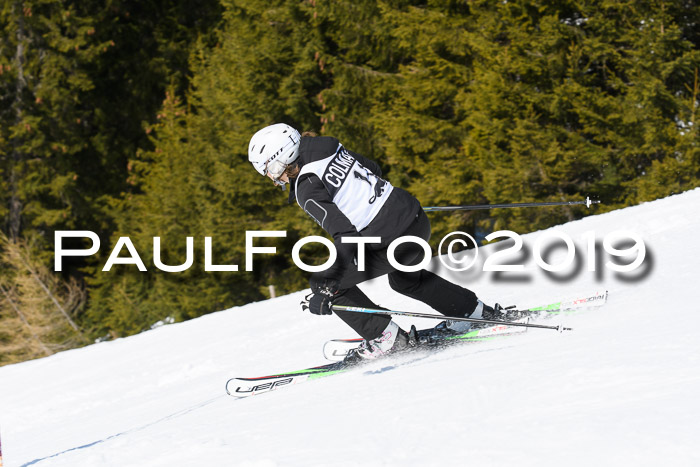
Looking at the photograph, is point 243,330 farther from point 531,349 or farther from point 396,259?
point 531,349

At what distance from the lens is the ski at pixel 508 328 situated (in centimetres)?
459

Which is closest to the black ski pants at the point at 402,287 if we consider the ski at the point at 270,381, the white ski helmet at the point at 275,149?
the ski at the point at 270,381

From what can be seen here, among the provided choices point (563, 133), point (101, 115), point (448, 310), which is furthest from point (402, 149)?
point (101, 115)

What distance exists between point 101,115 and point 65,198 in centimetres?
368

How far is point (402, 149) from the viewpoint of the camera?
1686cm

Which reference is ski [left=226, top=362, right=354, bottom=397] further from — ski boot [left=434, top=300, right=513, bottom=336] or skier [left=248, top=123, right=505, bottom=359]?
ski boot [left=434, top=300, right=513, bottom=336]

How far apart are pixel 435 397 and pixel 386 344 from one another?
1.21 meters

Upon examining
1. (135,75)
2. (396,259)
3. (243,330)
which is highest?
(135,75)

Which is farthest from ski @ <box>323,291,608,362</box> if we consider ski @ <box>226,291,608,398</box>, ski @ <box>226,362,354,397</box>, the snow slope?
ski @ <box>226,362,354,397</box>

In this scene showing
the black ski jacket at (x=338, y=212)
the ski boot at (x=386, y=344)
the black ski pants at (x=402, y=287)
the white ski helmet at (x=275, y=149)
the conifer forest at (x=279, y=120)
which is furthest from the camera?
the conifer forest at (x=279, y=120)

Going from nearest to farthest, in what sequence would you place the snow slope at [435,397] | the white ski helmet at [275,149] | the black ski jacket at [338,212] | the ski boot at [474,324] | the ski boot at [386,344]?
the snow slope at [435,397] → the black ski jacket at [338,212] → the white ski helmet at [275,149] → the ski boot at [386,344] → the ski boot at [474,324]

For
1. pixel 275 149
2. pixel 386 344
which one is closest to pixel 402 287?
pixel 386 344

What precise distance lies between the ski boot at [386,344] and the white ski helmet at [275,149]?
1271 millimetres

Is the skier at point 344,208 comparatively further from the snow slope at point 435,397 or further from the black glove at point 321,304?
the snow slope at point 435,397
